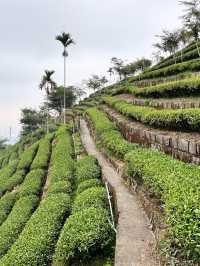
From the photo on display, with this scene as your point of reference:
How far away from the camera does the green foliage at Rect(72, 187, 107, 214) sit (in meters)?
12.4

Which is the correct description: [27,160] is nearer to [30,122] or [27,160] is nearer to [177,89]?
[177,89]

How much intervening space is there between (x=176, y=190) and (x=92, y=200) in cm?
495

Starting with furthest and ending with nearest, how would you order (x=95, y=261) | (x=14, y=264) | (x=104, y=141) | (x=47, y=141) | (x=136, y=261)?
(x=47, y=141), (x=104, y=141), (x=14, y=264), (x=95, y=261), (x=136, y=261)

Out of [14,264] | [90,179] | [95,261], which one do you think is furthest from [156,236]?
[90,179]

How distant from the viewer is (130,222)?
10.4 m

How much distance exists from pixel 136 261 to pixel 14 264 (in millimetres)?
4539

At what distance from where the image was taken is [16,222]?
16406 mm

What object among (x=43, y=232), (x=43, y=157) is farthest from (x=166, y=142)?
(x=43, y=157)

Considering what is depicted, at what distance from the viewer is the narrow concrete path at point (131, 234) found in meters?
8.23

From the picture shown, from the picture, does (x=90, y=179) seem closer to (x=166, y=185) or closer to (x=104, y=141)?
(x=104, y=141)

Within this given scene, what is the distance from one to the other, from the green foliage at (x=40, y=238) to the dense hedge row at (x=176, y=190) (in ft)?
9.83

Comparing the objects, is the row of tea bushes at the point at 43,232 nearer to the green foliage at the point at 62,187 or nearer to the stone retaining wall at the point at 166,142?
the green foliage at the point at 62,187

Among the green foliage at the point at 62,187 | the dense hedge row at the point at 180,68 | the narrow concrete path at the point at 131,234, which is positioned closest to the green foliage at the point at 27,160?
the green foliage at the point at 62,187

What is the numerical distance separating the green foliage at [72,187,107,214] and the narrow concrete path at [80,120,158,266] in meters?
0.47
